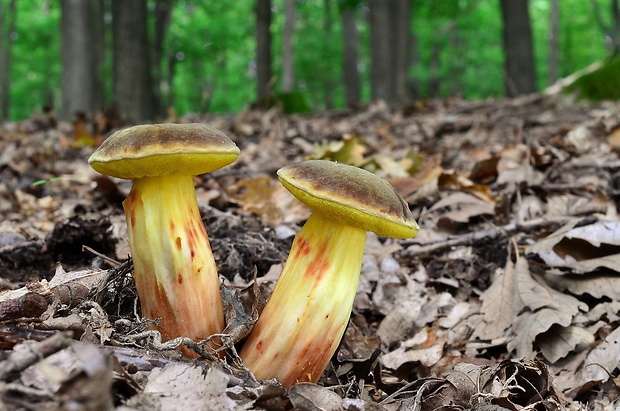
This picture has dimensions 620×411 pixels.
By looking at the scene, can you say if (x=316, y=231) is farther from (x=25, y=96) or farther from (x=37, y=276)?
(x=25, y=96)

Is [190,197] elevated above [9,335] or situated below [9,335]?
above

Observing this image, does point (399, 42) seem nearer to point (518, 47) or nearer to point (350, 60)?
point (518, 47)

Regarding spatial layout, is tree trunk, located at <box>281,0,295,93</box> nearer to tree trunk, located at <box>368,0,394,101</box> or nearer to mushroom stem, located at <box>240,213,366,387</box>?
tree trunk, located at <box>368,0,394,101</box>

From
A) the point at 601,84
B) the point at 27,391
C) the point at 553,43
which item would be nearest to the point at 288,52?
the point at 601,84

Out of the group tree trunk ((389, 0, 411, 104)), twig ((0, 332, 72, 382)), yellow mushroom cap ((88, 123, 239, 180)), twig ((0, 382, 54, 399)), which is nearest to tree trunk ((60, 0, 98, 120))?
tree trunk ((389, 0, 411, 104))

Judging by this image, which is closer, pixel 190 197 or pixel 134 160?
pixel 134 160

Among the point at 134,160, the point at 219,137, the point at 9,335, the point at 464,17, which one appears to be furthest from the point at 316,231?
the point at 464,17

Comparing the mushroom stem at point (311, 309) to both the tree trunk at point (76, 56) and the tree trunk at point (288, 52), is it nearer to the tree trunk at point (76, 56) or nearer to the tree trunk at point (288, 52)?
the tree trunk at point (76, 56)
